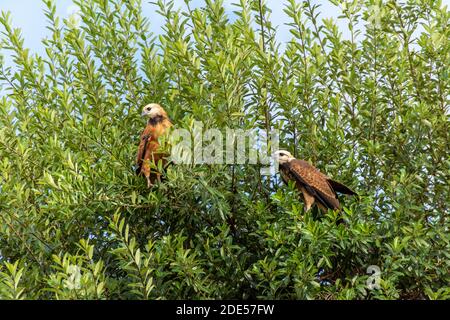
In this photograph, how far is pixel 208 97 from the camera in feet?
32.0

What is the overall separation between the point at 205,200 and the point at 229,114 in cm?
108

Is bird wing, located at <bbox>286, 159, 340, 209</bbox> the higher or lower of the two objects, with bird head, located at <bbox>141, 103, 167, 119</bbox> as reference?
lower

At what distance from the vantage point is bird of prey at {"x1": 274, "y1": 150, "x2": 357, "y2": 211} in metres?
9.62

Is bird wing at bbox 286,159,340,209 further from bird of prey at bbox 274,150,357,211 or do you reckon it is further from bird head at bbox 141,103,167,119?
bird head at bbox 141,103,167,119

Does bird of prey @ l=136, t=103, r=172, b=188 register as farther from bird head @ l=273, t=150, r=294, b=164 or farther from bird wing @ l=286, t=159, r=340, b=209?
bird wing @ l=286, t=159, r=340, b=209

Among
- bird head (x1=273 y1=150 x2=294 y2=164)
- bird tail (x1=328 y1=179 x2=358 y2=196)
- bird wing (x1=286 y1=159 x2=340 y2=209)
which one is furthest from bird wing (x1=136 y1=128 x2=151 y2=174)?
bird tail (x1=328 y1=179 x2=358 y2=196)

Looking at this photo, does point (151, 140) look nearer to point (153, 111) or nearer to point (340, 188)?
point (153, 111)

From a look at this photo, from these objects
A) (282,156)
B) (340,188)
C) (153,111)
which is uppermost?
(153,111)

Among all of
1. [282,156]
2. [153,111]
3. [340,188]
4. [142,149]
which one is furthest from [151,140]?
[340,188]

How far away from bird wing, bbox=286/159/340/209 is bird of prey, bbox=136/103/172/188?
164 centimetres

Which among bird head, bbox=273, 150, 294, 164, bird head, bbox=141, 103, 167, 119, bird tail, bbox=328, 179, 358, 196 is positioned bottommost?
bird tail, bbox=328, 179, 358, 196

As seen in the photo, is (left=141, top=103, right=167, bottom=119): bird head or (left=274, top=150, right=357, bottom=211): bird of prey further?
(left=141, top=103, right=167, bottom=119): bird head

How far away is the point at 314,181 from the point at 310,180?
2.4 inches

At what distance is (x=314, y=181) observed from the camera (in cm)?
958
